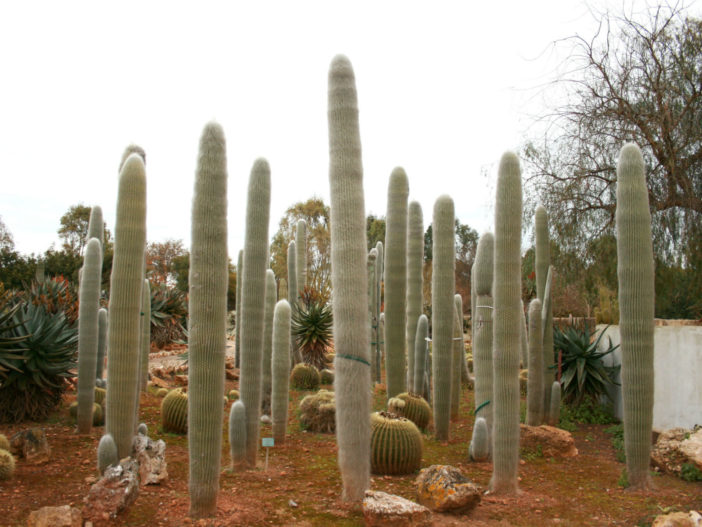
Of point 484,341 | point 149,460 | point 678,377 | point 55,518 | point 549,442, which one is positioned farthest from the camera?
point 678,377

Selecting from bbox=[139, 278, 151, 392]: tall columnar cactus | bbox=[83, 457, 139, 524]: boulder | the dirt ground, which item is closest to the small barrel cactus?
the dirt ground

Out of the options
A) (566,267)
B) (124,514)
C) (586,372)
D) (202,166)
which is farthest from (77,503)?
(566,267)

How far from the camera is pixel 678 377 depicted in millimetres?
7973

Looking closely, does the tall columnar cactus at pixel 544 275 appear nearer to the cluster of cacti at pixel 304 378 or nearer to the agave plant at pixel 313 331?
the cluster of cacti at pixel 304 378

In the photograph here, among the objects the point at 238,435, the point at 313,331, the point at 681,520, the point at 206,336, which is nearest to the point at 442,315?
the point at 238,435

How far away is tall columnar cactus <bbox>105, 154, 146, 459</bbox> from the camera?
16.9 ft

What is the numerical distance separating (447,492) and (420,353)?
144 inches

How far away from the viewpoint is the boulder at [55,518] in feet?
13.0

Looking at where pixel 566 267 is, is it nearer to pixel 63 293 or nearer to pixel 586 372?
pixel 586 372

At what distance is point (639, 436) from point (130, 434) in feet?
16.3

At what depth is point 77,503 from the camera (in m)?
4.75

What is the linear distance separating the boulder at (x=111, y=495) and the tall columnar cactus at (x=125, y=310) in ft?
2.34

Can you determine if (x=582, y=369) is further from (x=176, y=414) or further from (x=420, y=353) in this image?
(x=176, y=414)

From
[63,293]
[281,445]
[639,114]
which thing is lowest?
[281,445]
